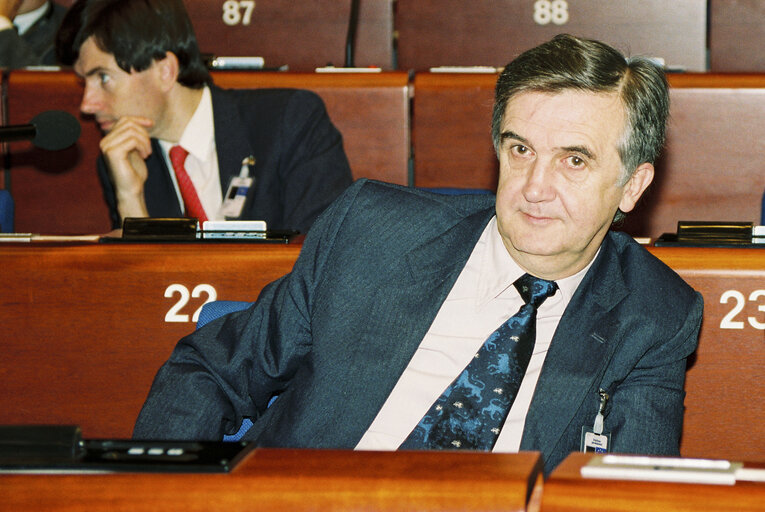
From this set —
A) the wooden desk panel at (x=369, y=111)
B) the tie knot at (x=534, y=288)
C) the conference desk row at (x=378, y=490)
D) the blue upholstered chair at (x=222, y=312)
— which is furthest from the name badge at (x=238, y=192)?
the conference desk row at (x=378, y=490)

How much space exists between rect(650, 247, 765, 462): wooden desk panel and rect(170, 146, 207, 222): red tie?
1.41 m

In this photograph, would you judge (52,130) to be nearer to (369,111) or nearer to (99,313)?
(99,313)

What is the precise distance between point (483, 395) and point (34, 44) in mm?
2653

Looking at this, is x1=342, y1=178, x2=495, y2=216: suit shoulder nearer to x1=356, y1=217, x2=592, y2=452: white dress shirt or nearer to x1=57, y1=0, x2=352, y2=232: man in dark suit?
x1=356, y1=217, x2=592, y2=452: white dress shirt

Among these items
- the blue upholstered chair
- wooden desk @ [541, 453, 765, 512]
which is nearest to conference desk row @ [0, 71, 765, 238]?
the blue upholstered chair

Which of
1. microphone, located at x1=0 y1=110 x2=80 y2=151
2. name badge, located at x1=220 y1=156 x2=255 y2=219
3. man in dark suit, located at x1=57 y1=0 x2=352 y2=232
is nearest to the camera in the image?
microphone, located at x1=0 y1=110 x2=80 y2=151

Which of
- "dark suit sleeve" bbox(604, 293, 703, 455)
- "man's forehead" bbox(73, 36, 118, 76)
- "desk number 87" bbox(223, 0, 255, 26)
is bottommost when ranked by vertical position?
"dark suit sleeve" bbox(604, 293, 703, 455)

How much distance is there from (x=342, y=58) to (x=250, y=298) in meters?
1.77

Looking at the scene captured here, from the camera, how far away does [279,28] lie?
3379 millimetres

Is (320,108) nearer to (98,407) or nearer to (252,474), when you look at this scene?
(98,407)

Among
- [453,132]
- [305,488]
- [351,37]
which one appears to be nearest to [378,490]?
[305,488]

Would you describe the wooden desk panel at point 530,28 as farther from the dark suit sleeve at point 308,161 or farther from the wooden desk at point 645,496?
the wooden desk at point 645,496

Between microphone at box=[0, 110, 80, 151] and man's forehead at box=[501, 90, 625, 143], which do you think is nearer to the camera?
man's forehead at box=[501, 90, 625, 143]

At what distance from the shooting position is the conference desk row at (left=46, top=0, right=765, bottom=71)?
3195mm
